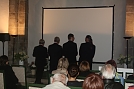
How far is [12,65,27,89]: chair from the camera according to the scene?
6.16 m

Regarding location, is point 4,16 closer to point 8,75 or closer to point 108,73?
point 8,75

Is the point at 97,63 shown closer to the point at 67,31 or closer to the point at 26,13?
the point at 67,31

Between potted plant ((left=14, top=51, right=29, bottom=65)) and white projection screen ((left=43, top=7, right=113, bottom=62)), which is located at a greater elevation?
white projection screen ((left=43, top=7, right=113, bottom=62))

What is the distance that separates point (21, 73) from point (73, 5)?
17.9ft

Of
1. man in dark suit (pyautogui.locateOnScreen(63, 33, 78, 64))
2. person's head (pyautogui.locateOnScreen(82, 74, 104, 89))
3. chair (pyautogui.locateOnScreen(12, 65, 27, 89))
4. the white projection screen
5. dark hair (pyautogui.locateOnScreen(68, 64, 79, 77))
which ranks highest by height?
the white projection screen

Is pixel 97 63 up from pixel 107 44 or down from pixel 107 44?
down

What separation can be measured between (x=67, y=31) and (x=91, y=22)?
3.24 feet

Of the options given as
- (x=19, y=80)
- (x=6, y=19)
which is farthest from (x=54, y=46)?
(x=6, y=19)

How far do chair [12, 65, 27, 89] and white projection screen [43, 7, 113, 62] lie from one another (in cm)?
490

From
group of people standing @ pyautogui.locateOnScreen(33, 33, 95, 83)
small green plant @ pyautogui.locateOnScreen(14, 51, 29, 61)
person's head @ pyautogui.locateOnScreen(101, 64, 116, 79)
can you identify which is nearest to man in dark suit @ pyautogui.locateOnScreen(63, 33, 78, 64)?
group of people standing @ pyautogui.locateOnScreen(33, 33, 95, 83)

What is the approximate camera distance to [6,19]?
11219 millimetres

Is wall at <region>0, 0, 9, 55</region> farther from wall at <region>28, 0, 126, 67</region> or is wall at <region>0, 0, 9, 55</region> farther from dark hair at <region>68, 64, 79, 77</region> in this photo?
dark hair at <region>68, 64, 79, 77</region>

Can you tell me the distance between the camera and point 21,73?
620 centimetres

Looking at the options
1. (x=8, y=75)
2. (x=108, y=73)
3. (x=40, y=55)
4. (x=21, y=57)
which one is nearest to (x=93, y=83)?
(x=108, y=73)
